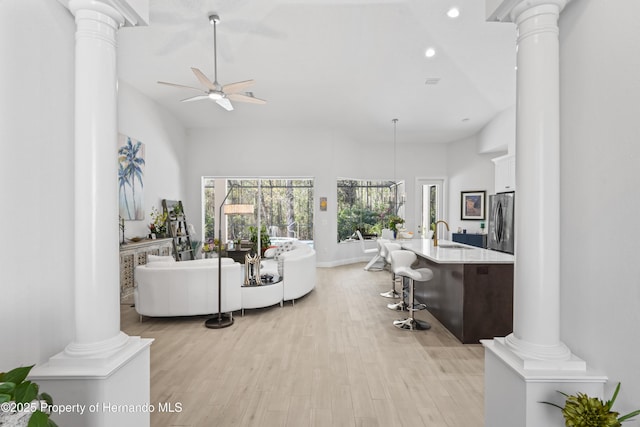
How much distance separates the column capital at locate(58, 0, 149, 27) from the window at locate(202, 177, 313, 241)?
663 centimetres

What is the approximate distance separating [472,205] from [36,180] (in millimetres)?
9035

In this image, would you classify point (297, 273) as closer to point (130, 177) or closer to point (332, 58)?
point (130, 177)

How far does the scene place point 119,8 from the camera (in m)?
1.65

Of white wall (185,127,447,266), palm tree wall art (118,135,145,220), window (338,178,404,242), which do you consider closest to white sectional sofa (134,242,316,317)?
palm tree wall art (118,135,145,220)

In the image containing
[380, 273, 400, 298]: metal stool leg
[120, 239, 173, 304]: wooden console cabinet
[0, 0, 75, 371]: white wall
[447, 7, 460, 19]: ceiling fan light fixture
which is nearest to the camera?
[0, 0, 75, 371]: white wall

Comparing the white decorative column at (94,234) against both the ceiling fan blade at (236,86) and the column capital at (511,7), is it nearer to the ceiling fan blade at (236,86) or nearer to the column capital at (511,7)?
the column capital at (511,7)

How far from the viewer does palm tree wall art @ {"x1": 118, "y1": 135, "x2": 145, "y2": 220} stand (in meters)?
5.52

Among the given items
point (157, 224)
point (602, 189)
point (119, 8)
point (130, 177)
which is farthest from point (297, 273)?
point (602, 189)

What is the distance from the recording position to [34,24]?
1.51 metres

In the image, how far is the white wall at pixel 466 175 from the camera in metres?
8.59

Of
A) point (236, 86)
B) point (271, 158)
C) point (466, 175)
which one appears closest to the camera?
point (236, 86)

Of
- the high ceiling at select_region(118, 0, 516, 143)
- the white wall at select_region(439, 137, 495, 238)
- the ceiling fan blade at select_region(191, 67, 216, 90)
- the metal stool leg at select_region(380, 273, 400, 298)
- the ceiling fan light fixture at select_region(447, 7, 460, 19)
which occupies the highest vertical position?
the ceiling fan light fixture at select_region(447, 7, 460, 19)

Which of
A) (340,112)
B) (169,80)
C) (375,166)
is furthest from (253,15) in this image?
(375,166)

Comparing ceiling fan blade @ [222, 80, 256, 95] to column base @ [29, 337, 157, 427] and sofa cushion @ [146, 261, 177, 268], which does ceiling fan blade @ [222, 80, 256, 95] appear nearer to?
sofa cushion @ [146, 261, 177, 268]
